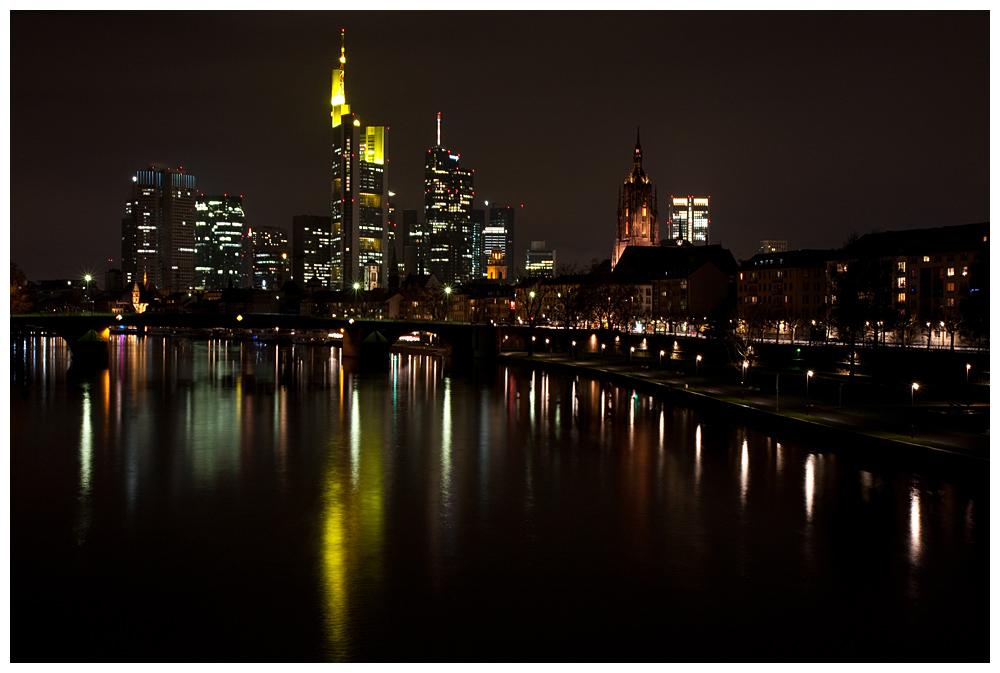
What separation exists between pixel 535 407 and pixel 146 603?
36959mm

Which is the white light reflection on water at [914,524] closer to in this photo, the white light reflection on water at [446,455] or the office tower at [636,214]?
the white light reflection on water at [446,455]

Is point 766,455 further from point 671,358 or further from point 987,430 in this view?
point 671,358

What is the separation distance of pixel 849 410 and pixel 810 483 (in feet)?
43.3

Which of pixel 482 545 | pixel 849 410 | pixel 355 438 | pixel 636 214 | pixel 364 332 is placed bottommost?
pixel 482 545

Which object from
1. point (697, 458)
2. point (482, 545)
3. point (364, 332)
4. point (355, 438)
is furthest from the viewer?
point (364, 332)

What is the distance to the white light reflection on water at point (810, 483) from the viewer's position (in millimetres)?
27891

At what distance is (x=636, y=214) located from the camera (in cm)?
18562

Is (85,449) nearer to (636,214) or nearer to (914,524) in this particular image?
(914,524)

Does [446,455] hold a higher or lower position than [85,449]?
lower

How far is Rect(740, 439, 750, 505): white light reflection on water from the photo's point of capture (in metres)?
30.2

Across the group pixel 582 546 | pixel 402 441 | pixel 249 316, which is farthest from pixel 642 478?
pixel 249 316

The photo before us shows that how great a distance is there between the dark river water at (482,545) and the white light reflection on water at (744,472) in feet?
0.62

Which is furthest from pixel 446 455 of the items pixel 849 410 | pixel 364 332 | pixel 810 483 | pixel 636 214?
pixel 636 214

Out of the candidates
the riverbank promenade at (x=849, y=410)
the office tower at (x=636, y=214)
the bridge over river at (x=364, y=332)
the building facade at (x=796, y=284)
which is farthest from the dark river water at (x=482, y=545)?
the office tower at (x=636, y=214)
